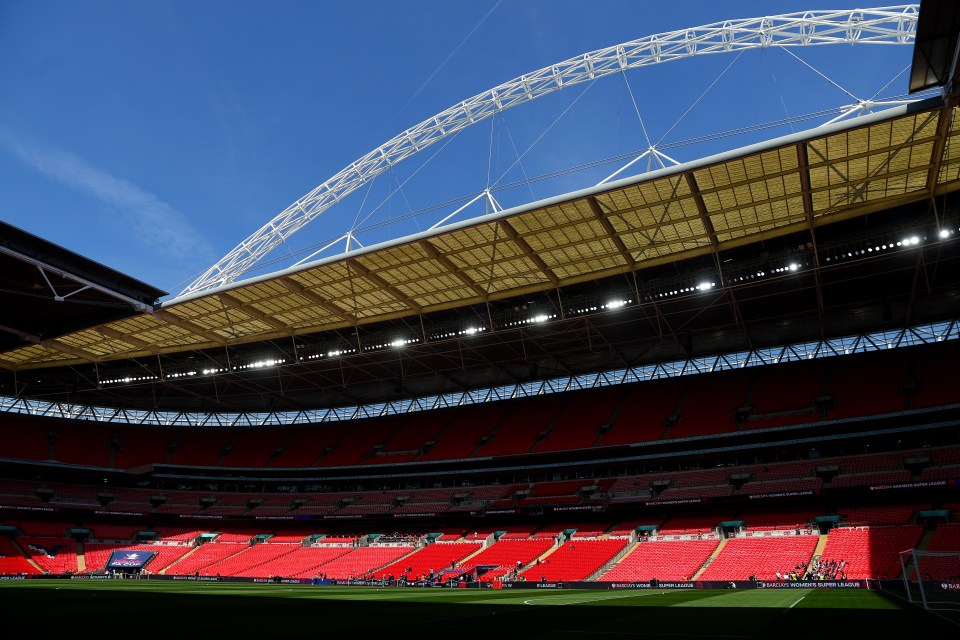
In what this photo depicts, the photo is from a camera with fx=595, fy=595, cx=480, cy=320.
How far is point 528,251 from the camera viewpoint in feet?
107

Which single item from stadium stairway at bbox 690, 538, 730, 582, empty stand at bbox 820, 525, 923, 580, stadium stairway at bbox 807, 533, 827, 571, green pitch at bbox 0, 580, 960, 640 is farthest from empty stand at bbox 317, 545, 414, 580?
empty stand at bbox 820, 525, 923, 580

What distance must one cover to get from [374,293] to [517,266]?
9.51 m

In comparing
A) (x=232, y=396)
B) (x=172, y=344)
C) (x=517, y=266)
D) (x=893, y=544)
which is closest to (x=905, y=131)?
(x=517, y=266)

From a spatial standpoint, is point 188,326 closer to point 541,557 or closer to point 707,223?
point 541,557

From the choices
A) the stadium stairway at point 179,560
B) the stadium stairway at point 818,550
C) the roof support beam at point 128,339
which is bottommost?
the stadium stairway at point 818,550

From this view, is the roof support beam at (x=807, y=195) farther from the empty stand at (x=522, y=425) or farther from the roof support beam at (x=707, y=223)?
the empty stand at (x=522, y=425)

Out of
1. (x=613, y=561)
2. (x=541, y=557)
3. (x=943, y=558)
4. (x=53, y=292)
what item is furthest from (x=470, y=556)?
(x=53, y=292)

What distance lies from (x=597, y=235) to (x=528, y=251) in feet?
12.5

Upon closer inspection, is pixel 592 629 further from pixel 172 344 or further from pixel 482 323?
pixel 172 344

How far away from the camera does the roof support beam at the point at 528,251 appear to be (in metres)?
30.4

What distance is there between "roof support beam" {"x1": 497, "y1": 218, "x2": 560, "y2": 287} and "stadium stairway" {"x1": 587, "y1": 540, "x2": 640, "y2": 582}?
18.0m

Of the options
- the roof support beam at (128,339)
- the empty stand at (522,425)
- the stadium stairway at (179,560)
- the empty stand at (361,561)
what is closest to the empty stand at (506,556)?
the empty stand at (361,561)

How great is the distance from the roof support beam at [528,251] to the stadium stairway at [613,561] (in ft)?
59.1

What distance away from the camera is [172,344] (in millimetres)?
45562
